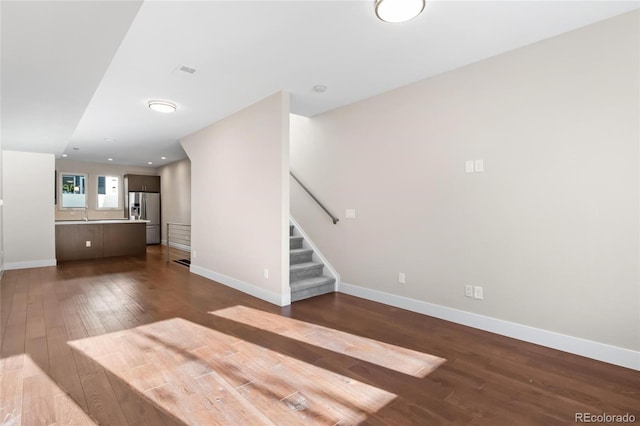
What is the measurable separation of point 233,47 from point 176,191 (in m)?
7.32

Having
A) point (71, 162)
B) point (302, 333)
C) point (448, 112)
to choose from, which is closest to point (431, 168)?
point (448, 112)

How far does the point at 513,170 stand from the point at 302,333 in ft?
8.23

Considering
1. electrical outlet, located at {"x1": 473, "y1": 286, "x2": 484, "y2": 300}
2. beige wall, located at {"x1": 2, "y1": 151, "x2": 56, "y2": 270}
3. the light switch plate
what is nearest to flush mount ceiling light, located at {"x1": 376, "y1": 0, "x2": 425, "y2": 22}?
the light switch plate

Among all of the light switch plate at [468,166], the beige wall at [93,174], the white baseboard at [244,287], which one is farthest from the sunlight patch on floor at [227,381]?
the beige wall at [93,174]

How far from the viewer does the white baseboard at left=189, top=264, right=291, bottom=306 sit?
3730mm

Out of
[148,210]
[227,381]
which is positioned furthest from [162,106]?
[148,210]

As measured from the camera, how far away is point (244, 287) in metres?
4.30

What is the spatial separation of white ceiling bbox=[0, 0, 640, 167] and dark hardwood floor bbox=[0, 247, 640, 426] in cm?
227

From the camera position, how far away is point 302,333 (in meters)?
2.86

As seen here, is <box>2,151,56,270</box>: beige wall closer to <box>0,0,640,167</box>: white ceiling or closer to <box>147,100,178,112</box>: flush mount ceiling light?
<box>0,0,640,167</box>: white ceiling

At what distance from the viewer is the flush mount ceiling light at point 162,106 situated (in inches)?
154

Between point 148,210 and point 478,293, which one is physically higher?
point 148,210

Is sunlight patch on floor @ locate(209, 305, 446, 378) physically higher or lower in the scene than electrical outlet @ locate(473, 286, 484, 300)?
lower

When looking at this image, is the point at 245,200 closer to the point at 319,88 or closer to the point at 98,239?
the point at 319,88
